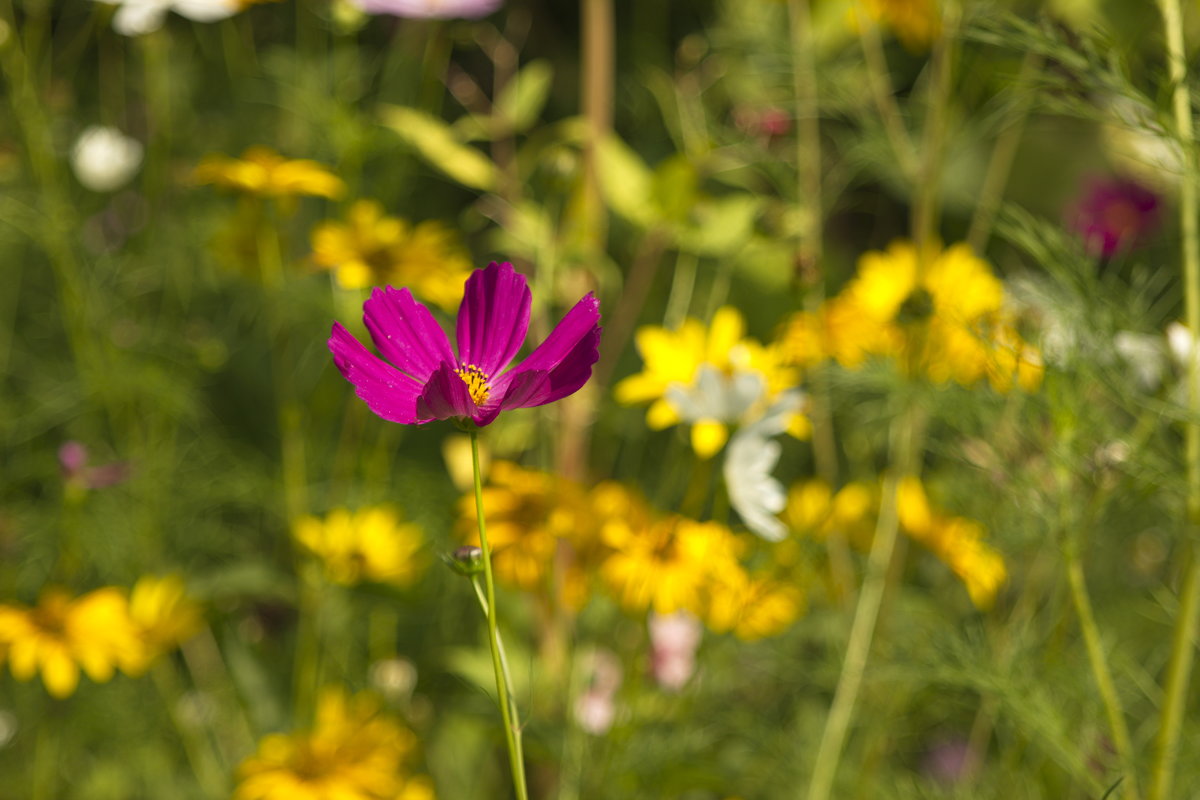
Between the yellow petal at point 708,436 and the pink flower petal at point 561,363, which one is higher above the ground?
the pink flower petal at point 561,363

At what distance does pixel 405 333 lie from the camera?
1.14 ft

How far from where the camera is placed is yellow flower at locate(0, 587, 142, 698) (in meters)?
0.70

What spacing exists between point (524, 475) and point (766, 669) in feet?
0.96

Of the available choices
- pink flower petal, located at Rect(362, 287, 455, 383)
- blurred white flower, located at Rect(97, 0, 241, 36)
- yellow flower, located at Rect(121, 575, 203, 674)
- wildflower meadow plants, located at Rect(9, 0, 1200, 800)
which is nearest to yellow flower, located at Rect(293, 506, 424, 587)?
wildflower meadow plants, located at Rect(9, 0, 1200, 800)

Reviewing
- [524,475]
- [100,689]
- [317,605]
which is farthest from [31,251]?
[524,475]

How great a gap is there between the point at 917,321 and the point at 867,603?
187 mm

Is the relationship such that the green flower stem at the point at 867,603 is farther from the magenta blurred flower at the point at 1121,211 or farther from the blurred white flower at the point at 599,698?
the magenta blurred flower at the point at 1121,211

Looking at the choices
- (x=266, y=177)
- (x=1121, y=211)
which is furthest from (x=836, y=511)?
(x=1121, y=211)

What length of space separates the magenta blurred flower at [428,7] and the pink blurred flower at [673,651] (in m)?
0.47

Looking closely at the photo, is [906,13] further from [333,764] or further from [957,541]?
[333,764]

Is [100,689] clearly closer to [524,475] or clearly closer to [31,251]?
[524,475]

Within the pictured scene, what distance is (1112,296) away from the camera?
583mm

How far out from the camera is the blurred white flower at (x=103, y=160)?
3.75 ft

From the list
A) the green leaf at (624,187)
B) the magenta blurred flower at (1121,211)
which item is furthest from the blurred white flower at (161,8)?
the magenta blurred flower at (1121,211)
